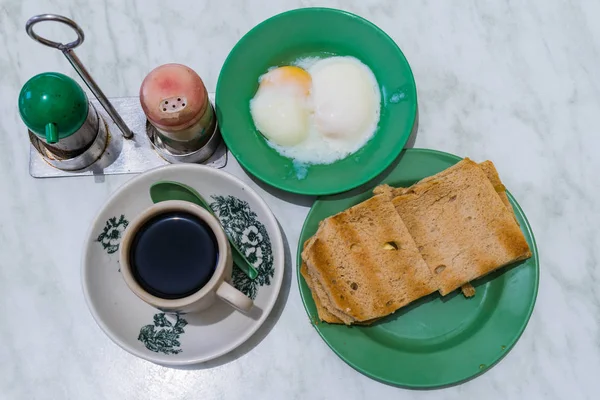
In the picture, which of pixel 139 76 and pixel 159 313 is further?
pixel 139 76

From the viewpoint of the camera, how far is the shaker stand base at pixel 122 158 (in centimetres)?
117

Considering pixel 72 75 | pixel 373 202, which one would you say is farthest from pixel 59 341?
pixel 373 202

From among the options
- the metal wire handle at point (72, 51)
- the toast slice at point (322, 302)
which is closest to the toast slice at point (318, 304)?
the toast slice at point (322, 302)

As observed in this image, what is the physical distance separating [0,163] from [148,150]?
326mm

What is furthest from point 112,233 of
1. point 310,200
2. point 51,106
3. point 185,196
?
point 310,200

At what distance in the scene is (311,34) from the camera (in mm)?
1174

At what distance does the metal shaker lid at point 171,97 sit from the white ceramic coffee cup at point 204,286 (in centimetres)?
17

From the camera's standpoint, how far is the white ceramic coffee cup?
0.86 meters

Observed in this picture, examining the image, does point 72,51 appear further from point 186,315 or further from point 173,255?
point 186,315

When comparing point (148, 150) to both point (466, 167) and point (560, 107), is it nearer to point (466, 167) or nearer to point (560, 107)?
point (466, 167)

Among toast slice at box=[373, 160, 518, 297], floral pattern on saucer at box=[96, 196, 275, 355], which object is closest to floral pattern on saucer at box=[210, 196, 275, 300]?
floral pattern on saucer at box=[96, 196, 275, 355]

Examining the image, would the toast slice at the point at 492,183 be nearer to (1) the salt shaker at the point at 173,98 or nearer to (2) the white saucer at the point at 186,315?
(2) the white saucer at the point at 186,315

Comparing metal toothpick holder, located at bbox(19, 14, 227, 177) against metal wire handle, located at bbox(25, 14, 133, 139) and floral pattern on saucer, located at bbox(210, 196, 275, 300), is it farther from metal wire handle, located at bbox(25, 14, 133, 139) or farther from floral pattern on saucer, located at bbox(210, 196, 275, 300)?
floral pattern on saucer, located at bbox(210, 196, 275, 300)

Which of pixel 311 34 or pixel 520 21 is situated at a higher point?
pixel 520 21
